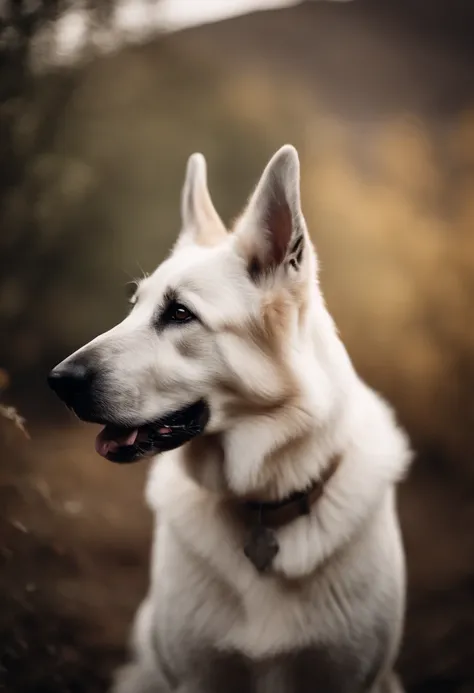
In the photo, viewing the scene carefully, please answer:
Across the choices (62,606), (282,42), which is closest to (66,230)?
(282,42)

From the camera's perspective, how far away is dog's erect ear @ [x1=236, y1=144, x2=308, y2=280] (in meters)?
1.34

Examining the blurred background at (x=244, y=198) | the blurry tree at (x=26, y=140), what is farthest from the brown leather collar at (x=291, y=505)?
the blurry tree at (x=26, y=140)

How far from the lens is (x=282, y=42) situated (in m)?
2.35

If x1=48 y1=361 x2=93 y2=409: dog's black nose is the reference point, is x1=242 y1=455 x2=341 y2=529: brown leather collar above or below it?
below

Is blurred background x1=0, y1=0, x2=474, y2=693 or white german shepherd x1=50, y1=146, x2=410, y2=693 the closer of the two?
white german shepherd x1=50, y1=146, x2=410, y2=693

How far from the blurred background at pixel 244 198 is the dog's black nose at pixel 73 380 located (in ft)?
2.74

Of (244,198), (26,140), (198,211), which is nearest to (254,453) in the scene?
(198,211)

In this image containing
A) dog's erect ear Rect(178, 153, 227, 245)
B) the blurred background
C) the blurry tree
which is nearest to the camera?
dog's erect ear Rect(178, 153, 227, 245)

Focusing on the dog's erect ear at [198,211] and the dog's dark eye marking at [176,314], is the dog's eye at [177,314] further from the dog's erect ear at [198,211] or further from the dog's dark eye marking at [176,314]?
the dog's erect ear at [198,211]

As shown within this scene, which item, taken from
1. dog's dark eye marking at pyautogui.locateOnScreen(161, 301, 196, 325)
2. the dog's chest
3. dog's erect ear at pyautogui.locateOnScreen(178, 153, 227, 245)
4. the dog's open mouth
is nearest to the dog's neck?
the dog's open mouth

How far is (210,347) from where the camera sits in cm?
142

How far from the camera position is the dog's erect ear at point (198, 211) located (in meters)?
1.67

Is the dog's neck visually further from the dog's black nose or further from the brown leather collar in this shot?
the dog's black nose

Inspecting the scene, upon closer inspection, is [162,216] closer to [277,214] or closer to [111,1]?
[111,1]
